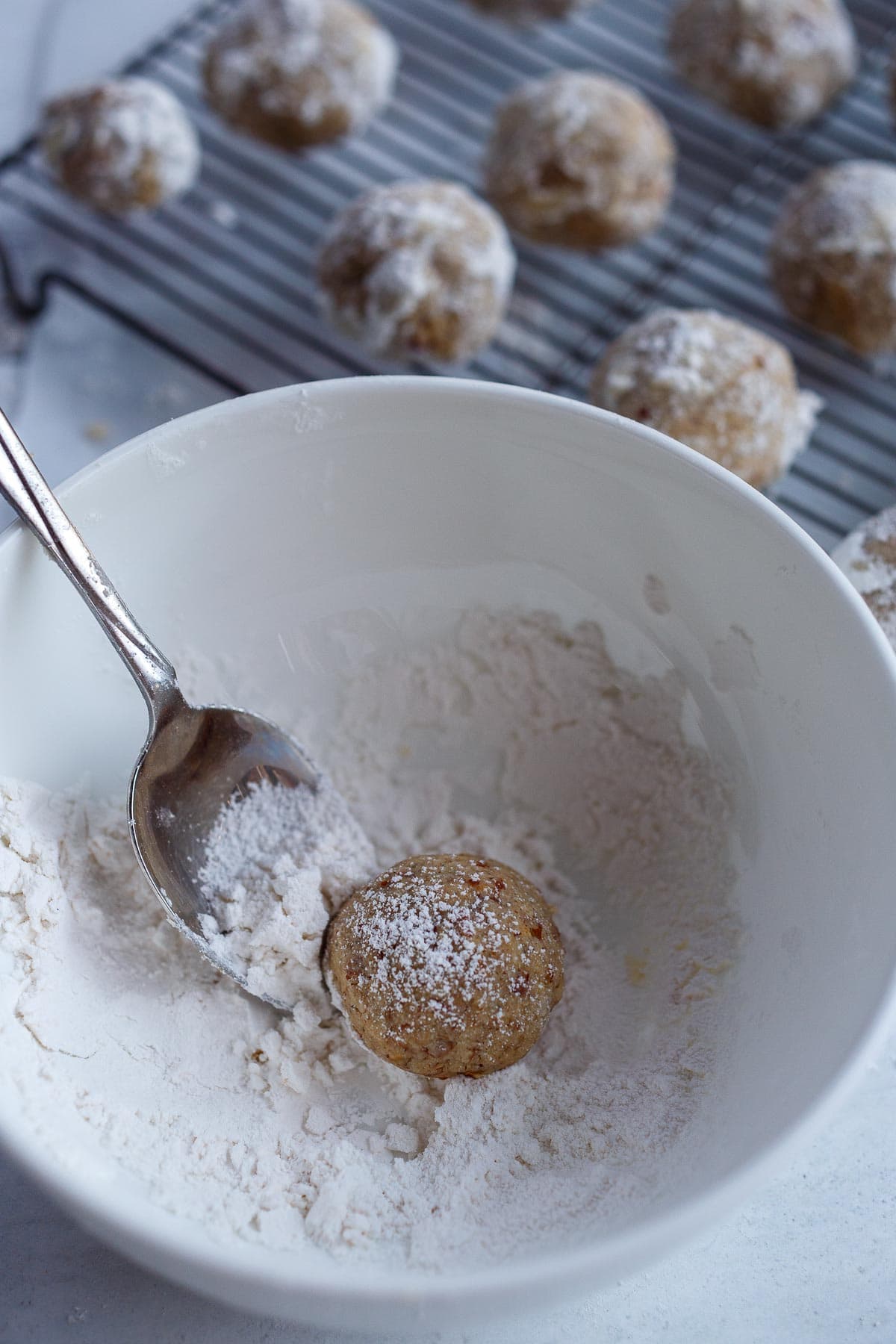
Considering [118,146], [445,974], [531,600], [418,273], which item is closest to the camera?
[445,974]

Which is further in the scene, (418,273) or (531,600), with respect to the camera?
(418,273)

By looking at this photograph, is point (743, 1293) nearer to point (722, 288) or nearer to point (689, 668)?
point (689, 668)

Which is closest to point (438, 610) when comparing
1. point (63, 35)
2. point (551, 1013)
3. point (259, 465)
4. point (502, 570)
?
point (502, 570)

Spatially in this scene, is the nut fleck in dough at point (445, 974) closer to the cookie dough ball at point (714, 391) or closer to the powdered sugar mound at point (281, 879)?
the powdered sugar mound at point (281, 879)

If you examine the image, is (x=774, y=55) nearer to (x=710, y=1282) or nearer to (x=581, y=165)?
(x=581, y=165)

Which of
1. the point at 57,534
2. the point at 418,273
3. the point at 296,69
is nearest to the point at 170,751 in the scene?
the point at 57,534
